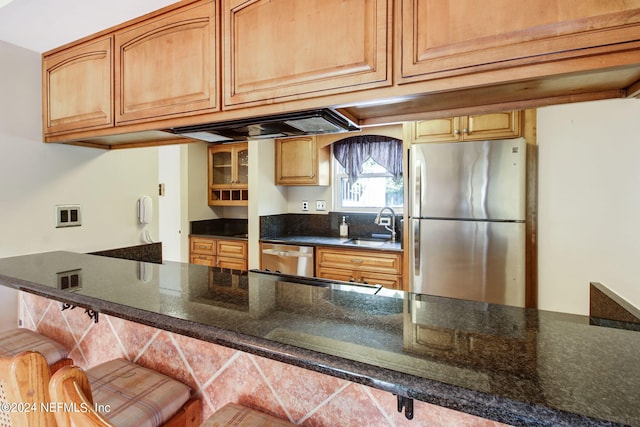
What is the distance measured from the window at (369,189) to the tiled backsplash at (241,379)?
297cm

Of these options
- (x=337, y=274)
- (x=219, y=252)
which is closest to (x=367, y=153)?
(x=337, y=274)

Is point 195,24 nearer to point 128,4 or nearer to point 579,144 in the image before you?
point 128,4

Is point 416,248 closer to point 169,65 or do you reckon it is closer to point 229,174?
point 169,65

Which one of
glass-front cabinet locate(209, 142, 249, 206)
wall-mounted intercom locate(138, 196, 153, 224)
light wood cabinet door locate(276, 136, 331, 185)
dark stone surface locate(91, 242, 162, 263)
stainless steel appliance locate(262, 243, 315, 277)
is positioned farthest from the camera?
glass-front cabinet locate(209, 142, 249, 206)

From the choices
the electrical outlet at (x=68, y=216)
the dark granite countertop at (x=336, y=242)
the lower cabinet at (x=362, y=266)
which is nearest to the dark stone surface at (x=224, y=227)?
the dark granite countertop at (x=336, y=242)

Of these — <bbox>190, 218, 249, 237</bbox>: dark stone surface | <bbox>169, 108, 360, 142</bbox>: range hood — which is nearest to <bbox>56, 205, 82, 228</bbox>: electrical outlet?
<bbox>169, 108, 360, 142</bbox>: range hood

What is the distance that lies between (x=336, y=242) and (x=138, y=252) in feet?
6.24

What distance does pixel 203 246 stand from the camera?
4188 mm

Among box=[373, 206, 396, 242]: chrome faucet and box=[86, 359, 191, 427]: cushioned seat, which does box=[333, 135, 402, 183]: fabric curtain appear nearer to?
box=[373, 206, 396, 242]: chrome faucet

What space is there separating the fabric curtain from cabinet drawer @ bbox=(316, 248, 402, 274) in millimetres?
1029

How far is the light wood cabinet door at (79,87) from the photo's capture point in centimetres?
157

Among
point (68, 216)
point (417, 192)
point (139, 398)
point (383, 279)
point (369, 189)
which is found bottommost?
point (383, 279)

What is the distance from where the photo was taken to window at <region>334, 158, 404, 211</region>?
379cm

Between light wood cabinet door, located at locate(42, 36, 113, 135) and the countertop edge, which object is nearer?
the countertop edge
